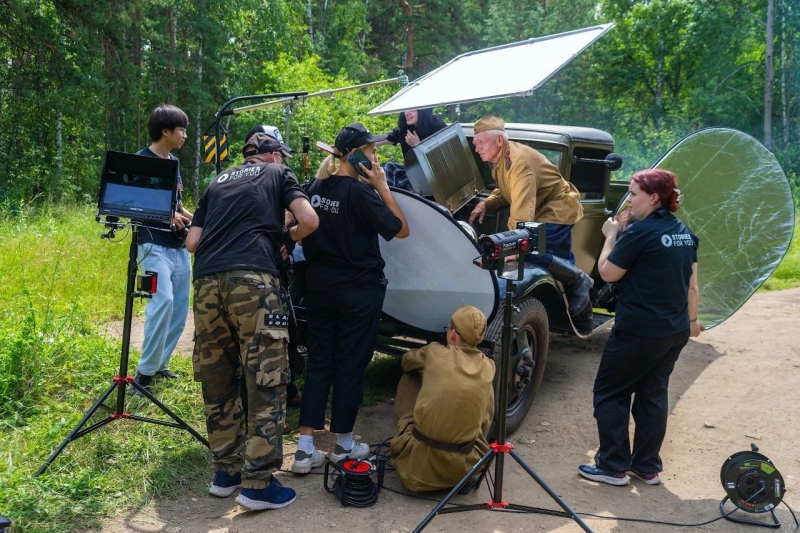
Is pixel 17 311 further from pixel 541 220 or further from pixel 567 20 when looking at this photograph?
pixel 567 20

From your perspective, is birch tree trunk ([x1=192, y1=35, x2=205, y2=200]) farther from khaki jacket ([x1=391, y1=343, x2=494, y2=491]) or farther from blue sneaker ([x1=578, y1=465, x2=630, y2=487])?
blue sneaker ([x1=578, y1=465, x2=630, y2=487])

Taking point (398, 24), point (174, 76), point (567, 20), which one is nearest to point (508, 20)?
point (567, 20)

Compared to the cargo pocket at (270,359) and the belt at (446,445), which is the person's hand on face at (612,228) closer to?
the belt at (446,445)

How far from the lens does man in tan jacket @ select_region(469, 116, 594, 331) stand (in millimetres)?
4977

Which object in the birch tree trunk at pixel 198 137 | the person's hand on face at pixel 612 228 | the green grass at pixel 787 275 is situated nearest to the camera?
the person's hand on face at pixel 612 228

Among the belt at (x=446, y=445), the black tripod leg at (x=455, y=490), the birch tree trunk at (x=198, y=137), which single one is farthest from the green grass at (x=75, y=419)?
the birch tree trunk at (x=198, y=137)

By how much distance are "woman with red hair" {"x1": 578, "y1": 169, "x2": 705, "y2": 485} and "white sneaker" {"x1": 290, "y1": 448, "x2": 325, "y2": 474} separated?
5.33 feet

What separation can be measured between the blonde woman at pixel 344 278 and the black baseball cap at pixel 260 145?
30cm

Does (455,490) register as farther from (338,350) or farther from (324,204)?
(324,204)

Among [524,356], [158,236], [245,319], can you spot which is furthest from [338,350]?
[158,236]

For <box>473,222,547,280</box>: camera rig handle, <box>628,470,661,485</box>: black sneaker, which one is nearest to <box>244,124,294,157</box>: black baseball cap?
<box>473,222,547,280</box>: camera rig handle

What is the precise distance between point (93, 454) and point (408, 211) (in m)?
2.31

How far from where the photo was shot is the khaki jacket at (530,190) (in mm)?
4957

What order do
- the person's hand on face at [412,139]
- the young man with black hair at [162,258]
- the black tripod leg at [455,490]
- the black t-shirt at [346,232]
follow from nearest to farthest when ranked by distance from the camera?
the black tripod leg at [455,490] → the black t-shirt at [346,232] → the young man with black hair at [162,258] → the person's hand on face at [412,139]
